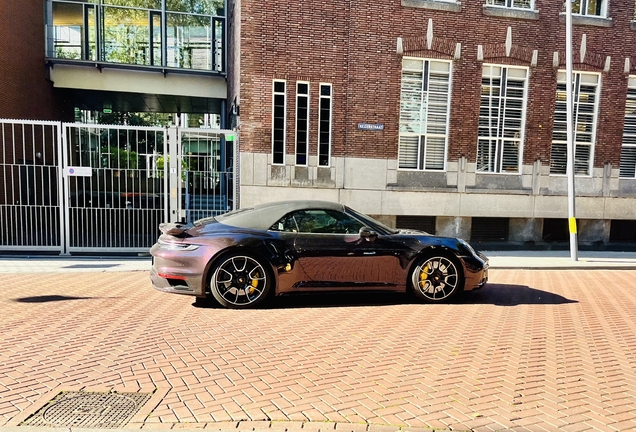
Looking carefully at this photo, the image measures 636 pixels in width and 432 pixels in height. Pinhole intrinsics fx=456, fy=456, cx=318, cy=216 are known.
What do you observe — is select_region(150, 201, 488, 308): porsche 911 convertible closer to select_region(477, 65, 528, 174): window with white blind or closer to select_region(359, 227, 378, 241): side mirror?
select_region(359, 227, 378, 241): side mirror

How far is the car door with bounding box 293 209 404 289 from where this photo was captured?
6172mm

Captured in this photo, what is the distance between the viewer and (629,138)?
14.3 metres

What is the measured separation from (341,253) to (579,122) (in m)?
11.4

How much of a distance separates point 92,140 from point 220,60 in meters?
8.62

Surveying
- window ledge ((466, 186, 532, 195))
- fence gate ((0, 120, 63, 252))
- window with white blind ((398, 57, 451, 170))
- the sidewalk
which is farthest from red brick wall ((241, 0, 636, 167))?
fence gate ((0, 120, 63, 252))

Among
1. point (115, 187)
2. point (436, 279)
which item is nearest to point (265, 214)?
point (436, 279)

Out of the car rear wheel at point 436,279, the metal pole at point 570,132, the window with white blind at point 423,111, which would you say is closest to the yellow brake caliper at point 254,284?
the car rear wheel at point 436,279

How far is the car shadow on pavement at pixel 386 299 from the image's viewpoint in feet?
Result: 20.8

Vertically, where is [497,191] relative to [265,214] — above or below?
above

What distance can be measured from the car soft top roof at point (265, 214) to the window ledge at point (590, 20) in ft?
37.4

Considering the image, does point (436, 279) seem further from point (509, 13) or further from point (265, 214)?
point (509, 13)

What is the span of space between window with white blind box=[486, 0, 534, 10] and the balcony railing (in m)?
9.74

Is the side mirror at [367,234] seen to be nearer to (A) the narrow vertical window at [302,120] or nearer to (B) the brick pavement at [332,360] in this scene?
(B) the brick pavement at [332,360]

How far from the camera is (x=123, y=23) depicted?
1694cm
